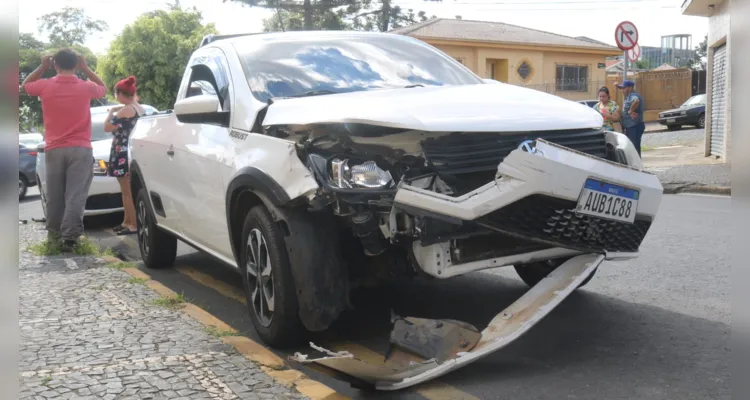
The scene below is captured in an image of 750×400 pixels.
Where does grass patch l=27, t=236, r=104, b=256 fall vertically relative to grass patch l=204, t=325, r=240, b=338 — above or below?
below

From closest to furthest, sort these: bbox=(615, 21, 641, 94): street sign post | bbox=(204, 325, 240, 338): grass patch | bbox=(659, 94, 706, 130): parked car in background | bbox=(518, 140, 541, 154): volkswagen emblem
Answer: bbox=(518, 140, 541, 154): volkswagen emblem → bbox=(204, 325, 240, 338): grass patch → bbox=(615, 21, 641, 94): street sign post → bbox=(659, 94, 706, 130): parked car in background

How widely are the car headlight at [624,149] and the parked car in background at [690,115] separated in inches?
1051

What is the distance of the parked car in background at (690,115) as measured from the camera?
94.0 ft

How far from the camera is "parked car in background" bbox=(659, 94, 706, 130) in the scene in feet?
94.0

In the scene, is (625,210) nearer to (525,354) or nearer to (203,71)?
(525,354)

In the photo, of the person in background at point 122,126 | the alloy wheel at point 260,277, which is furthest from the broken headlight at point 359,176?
the person in background at point 122,126

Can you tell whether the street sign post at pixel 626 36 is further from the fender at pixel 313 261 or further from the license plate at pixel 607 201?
the fender at pixel 313 261

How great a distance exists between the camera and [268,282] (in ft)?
14.1

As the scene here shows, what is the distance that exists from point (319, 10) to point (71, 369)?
127 ft

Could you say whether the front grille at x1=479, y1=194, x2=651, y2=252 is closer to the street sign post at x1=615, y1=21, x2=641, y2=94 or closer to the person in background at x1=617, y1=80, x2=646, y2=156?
the person in background at x1=617, y1=80, x2=646, y2=156

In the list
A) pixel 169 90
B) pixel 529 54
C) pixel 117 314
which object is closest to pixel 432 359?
pixel 117 314

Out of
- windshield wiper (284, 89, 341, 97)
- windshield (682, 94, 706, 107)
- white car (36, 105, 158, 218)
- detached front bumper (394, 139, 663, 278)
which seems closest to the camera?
detached front bumper (394, 139, 663, 278)

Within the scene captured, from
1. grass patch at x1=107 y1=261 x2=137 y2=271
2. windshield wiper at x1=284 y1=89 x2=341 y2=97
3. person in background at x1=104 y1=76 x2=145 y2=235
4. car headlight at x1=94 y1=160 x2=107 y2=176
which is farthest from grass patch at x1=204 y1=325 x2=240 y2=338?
car headlight at x1=94 y1=160 x2=107 y2=176

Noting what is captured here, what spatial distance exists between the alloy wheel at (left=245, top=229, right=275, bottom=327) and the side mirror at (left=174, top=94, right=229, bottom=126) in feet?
3.04
